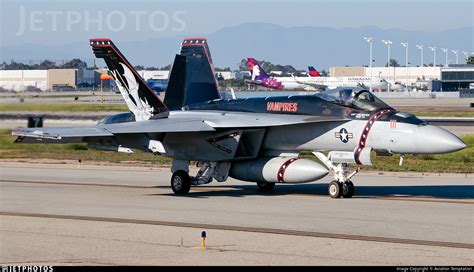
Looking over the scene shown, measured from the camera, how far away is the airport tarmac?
12312 millimetres

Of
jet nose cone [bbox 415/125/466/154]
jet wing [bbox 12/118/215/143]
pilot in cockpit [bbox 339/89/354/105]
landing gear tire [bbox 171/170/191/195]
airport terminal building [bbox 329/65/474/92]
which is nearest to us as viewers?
jet nose cone [bbox 415/125/466/154]

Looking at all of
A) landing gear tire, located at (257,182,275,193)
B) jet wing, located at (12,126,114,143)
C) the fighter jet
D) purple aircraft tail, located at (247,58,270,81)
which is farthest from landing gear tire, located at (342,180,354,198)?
purple aircraft tail, located at (247,58,270,81)

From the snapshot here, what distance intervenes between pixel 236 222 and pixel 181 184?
5517mm

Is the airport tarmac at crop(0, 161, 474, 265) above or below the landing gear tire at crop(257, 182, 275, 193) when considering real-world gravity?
below

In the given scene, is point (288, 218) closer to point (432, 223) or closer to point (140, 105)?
point (432, 223)

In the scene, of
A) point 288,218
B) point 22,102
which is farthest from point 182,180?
point 22,102

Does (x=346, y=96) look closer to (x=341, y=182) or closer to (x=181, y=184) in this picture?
(x=341, y=182)

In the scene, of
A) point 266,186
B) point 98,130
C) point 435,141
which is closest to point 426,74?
point 266,186

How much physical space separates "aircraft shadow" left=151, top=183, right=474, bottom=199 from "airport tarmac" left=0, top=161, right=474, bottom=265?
0.03 metres

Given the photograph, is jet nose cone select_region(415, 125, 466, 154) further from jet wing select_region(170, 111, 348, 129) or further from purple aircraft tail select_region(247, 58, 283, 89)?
purple aircraft tail select_region(247, 58, 283, 89)

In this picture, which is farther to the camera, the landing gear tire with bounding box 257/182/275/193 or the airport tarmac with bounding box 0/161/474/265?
the landing gear tire with bounding box 257/182/275/193

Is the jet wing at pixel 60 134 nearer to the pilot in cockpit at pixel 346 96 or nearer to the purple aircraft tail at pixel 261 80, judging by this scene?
the pilot in cockpit at pixel 346 96

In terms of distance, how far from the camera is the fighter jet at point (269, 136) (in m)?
19.2

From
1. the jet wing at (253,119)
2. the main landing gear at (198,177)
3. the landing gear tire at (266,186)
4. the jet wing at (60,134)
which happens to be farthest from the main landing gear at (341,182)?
the jet wing at (60,134)
